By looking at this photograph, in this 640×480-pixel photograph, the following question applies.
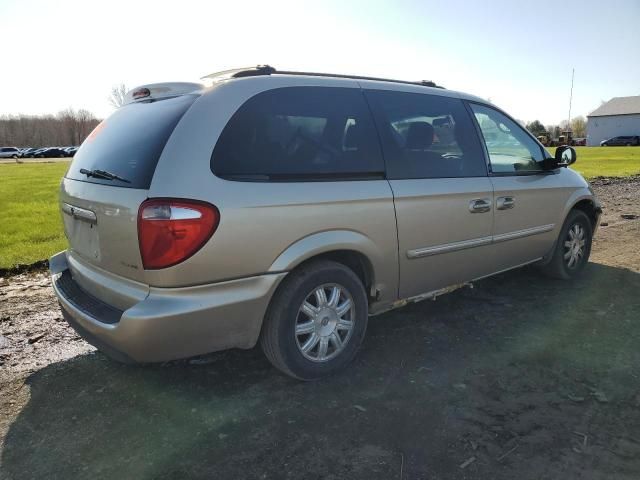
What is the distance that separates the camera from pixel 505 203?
13.7ft

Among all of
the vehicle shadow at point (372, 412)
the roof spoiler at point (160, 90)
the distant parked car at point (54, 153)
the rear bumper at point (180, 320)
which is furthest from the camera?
the distant parked car at point (54, 153)

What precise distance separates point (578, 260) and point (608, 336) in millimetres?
1687

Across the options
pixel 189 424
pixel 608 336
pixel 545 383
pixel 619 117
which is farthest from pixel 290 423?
pixel 619 117

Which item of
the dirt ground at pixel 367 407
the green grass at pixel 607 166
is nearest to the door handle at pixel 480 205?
the dirt ground at pixel 367 407

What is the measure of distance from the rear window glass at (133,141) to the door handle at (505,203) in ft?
8.72

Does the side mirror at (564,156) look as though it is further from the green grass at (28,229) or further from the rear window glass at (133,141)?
the green grass at (28,229)

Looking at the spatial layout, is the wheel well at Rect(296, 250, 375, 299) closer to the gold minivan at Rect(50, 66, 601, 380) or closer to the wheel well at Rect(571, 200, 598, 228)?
the gold minivan at Rect(50, 66, 601, 380)

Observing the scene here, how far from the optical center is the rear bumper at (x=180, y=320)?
99.8 inches

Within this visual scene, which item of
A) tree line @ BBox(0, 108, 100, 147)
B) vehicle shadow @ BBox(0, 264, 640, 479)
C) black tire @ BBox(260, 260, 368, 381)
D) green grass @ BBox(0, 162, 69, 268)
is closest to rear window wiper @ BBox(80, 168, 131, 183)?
black tire @ BBox(260, 260, 368, 381)

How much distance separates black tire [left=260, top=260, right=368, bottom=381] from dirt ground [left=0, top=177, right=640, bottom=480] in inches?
5.4

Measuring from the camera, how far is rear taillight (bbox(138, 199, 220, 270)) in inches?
97.7

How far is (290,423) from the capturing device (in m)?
2.73

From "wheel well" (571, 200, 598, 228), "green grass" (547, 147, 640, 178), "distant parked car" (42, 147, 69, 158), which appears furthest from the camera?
"distant parked car" (42, 147, 69, 158)

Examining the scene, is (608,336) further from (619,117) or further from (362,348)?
(619,117)
